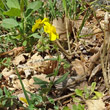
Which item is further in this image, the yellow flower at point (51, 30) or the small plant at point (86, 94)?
the small plant at point (86, 94)

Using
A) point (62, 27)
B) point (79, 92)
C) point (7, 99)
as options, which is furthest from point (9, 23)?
point (79, 92)

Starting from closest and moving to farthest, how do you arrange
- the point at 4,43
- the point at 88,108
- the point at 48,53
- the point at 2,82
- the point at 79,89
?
the point at 88,108
the point at 79,89
the point at 2,82
the point at 48,53
the point at 4,43

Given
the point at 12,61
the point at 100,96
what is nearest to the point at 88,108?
the point at 100,96

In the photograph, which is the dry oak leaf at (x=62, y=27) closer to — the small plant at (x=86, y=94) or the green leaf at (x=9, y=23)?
the green leaf at (x=9, y=23)

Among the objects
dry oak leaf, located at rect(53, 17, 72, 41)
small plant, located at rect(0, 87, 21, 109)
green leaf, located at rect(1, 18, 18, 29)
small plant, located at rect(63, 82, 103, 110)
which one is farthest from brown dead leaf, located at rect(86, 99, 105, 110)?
green leaf, located at rect(1, 18, 18, 29)

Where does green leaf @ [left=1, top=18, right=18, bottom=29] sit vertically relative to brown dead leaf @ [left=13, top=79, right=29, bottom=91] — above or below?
above

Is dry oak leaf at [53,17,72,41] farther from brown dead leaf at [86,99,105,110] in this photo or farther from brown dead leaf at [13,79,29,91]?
brown dead leaf at [86,99,105,110]

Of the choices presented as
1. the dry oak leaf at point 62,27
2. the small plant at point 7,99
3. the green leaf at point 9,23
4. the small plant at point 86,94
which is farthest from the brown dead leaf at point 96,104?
the green leaf at point 9,23

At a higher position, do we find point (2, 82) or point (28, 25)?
point (28, 25)

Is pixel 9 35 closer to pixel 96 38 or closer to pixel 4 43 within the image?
pixel 4 43
